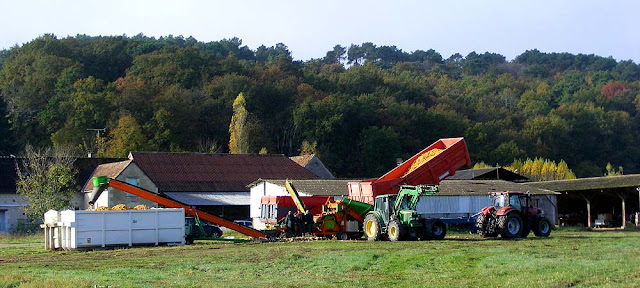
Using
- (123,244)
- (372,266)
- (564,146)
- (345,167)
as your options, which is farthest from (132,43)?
(372,266)

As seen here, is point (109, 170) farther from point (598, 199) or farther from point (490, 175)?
point (598, 199)

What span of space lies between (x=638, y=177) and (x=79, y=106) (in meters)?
60.3

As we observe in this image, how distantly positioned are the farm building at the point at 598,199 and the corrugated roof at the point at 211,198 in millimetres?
21458

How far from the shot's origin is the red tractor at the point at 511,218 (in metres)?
34.9

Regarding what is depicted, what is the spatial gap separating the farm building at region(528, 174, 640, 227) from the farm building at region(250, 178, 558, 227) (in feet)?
8.93

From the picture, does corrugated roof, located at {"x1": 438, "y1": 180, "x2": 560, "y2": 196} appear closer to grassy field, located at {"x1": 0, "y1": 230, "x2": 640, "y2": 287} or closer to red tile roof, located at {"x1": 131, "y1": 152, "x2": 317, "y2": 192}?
red tile roof, located at {"x1": 131, "y1": 152, "x2": 317, "y2": 192}

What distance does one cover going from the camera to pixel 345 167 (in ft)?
324

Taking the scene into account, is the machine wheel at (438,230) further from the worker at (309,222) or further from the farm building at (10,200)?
the farm building at (10,200)

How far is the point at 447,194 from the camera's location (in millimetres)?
50500

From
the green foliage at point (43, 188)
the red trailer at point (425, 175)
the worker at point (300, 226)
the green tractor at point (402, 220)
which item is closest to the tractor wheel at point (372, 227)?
the green tractor at point (402, 220)

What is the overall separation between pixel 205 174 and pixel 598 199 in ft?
99.5

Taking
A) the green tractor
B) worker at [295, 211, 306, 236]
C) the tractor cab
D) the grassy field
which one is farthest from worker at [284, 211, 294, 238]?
the tractor cab

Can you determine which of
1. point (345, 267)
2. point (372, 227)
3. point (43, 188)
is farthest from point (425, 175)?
point (43, 188)

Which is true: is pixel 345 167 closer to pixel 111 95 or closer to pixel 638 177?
pixel 111 95
